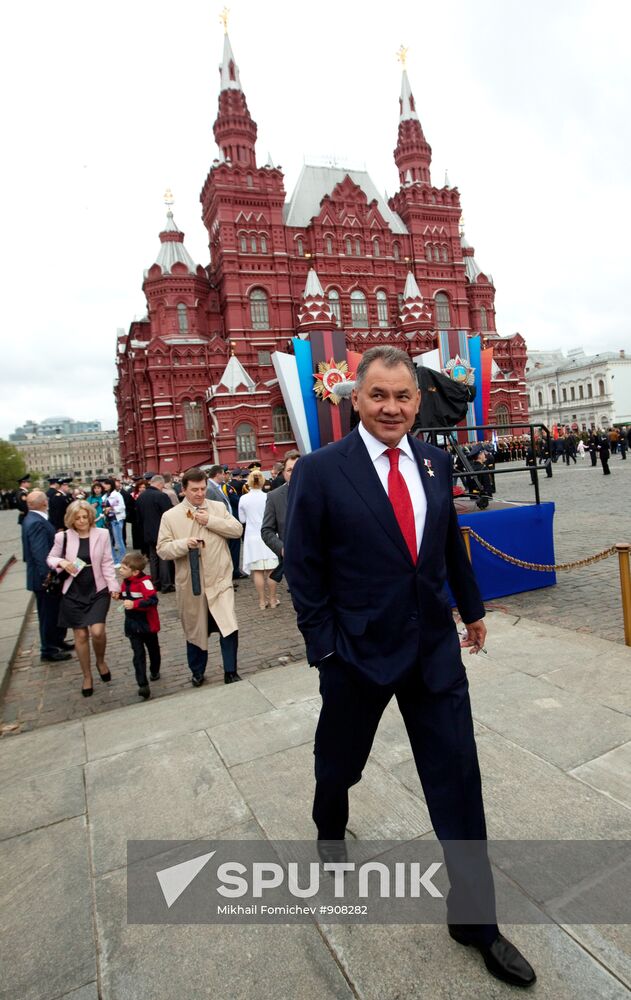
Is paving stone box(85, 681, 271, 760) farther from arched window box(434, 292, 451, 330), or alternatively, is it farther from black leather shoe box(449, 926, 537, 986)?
arched window box(434, 292, 451, 330)

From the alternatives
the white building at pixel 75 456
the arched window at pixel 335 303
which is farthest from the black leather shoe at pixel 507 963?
the white building at pixel 75 456

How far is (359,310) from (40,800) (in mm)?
40914

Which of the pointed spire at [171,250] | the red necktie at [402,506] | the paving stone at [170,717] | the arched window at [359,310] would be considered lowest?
the paving stone at [170,717]

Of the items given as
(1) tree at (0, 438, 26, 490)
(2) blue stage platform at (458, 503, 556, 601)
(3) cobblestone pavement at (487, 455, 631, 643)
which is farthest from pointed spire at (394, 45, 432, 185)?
(1) tree at (0, 438, 26, 490)

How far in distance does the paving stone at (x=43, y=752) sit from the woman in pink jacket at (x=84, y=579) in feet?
3.14

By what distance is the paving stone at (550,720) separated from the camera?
2.97 meters

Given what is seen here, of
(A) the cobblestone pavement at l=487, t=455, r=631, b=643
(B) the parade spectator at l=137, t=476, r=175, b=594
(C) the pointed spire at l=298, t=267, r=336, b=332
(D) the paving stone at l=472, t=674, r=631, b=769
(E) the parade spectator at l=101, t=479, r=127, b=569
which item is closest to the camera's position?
(D) the paving stone at l=472, t=674, r=631, b=769

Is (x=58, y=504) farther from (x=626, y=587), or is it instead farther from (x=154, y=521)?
(x=626, y=587)

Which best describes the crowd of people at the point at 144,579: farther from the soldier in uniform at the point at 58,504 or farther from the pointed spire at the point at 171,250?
the pointed spire at the point at 171,250

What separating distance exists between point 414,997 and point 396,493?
5.18ft

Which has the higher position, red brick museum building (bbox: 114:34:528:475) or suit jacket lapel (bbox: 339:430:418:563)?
red brick museum building (bbox: 114:34:528:475)

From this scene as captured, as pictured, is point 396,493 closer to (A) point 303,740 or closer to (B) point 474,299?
(A) point 303,740

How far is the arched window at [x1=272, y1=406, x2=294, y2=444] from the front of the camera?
1398 inches

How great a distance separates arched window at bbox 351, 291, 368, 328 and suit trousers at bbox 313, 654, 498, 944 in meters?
40.6
